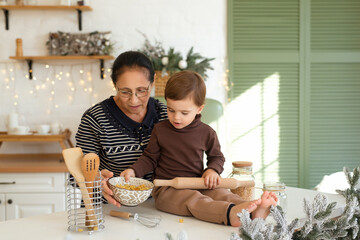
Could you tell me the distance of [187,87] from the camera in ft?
4.90

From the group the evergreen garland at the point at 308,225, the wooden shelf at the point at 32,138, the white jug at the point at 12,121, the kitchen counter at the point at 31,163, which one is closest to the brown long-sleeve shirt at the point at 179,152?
the evergreen garland at the point at 308,225

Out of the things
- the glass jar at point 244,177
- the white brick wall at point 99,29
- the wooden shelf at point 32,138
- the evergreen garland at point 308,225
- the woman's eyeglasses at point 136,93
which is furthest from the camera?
the white brick wall at point 99,29

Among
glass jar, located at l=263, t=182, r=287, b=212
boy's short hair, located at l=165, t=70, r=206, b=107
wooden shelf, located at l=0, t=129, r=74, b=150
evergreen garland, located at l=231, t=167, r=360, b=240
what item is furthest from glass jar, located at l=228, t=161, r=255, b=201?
wooden shelf, located at l=0, t=129, r=74, b=150

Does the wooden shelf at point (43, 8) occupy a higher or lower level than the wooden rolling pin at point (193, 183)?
higher

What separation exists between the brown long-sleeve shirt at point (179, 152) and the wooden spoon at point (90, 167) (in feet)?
1.04

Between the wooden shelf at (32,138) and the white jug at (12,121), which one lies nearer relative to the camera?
the wooden shelf at (32,138)

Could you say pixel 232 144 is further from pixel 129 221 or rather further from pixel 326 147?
pixel 129 221

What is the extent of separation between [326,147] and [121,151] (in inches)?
101

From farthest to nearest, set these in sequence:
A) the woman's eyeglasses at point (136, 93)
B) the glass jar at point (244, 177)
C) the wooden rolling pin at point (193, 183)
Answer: the woman's eyeglasses at point (136, 93), the glass jar at point (244, 177), the wooden rolling pin at point (193, 183)

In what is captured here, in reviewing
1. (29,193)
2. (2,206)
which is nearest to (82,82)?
(29,193)

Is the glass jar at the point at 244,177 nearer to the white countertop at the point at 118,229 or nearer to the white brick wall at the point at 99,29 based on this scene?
the white countertop at the point at 118,229

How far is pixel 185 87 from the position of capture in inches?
58.7

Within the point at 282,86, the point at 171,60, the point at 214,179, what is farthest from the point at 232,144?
the point at 214,179

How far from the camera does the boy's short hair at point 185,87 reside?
4.89 ft
